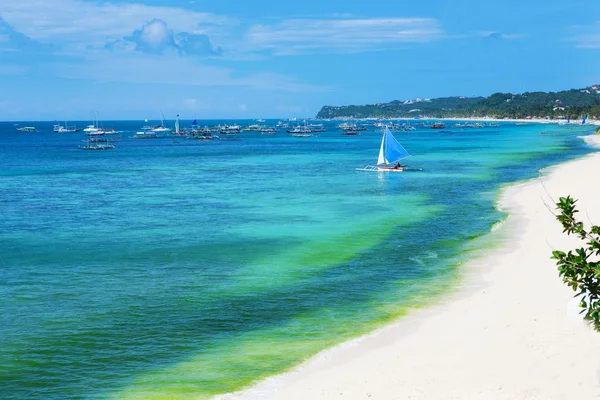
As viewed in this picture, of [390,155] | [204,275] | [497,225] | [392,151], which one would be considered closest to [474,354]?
[204,275]

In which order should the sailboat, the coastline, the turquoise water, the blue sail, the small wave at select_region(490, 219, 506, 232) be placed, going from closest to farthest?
the coastline < the turquoise water < the small wave at select_region(490, 219, 506, 232) < the sailboat < the blue sail

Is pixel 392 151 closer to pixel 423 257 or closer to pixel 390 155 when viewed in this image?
pixel 390 155

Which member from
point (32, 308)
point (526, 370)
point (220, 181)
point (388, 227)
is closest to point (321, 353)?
point (526, 370)

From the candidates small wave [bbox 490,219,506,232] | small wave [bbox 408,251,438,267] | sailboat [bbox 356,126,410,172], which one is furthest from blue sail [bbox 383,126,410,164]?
small wave [bbox 408,251,438,267]

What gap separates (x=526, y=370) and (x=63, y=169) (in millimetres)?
86925

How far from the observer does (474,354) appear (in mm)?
17781

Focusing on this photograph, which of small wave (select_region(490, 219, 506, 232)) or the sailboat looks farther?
the sailboat

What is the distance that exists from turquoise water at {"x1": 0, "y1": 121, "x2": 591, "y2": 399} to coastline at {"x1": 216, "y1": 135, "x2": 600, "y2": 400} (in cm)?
132

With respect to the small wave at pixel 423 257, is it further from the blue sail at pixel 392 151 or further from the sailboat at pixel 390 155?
the blue sail at pixel 392 151

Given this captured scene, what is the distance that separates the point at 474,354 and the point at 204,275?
49.3ft

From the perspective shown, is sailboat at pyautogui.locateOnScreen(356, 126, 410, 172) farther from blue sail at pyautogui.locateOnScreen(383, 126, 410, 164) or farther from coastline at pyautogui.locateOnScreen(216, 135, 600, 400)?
coastline at pyautogui.locateOnScreen(216, 135, 600, 400)

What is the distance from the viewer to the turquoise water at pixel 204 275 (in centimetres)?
1912

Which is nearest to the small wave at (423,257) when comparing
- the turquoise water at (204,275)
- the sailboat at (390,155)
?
the turquoise water at (204,275)

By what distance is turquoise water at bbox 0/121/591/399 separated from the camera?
62.7 ft
